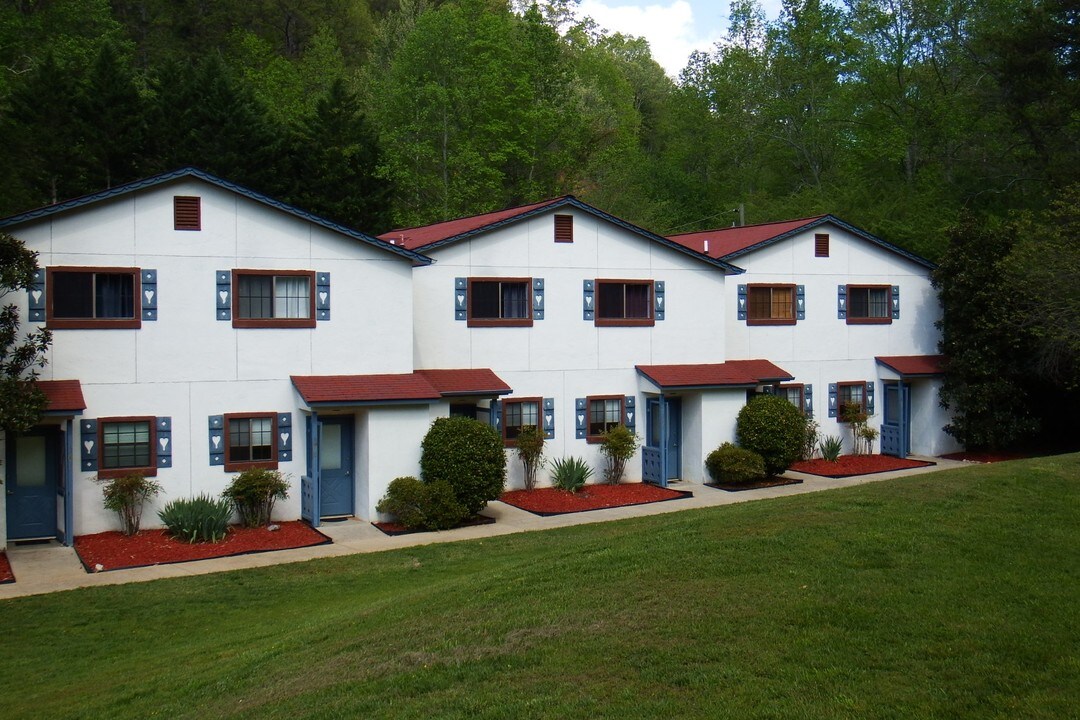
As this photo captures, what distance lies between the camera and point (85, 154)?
36406 millimetres

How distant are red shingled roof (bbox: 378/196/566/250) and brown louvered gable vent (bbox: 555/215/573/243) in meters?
0.49

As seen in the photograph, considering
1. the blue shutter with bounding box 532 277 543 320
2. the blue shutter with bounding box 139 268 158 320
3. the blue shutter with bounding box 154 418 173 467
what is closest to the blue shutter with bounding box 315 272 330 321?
the blue shutter with bounding box 139 268 158 320

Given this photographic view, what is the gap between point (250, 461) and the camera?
20.6 meters

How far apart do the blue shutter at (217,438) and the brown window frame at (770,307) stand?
46.3ft

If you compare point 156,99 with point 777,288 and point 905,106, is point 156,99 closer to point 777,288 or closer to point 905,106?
point 777,288

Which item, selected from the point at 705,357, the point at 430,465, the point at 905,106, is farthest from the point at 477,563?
the point at 905,106

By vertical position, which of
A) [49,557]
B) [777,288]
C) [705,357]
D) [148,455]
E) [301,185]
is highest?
[301,185]

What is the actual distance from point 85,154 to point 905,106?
35.1 metres

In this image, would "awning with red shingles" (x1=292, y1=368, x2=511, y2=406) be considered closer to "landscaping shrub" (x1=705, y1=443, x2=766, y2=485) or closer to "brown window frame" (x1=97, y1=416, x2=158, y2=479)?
"brown window frame" (x1=97, y1=416, x2=158, y2=479)

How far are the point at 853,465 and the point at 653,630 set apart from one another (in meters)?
19.5

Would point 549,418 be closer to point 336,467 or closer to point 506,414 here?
point 506,414

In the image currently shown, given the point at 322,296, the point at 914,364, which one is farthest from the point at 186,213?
the point at 914,364

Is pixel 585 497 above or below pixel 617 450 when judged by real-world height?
below

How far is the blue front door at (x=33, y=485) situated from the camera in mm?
19016
